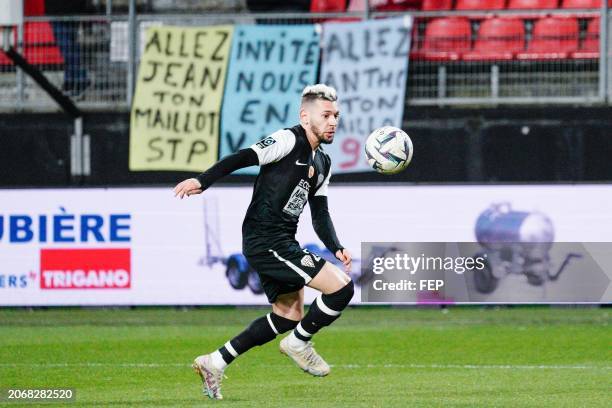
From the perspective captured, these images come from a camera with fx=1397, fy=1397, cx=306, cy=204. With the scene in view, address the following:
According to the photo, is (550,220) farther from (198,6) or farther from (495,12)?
(198,6)

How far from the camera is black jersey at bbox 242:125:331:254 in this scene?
8844mm

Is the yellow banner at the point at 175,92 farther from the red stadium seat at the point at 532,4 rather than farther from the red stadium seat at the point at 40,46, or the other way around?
the red stadium seat at the point at 532,4

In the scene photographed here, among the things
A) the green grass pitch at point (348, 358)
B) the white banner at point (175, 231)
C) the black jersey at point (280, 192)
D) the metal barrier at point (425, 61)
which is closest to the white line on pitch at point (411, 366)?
the green grass pitch at point (348, 358)

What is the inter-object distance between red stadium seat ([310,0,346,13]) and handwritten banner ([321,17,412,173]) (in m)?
1.33

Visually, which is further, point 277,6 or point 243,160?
point 277,6

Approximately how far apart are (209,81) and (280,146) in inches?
403

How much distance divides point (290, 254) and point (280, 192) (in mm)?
400

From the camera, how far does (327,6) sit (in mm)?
19891

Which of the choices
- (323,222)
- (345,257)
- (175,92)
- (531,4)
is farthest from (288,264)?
(531,4)

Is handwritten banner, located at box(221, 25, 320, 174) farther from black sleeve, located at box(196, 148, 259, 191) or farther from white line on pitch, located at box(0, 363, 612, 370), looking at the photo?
black sleeve, located at box(196, 148, 259, 191)

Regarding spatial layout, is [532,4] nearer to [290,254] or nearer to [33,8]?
[33,8]

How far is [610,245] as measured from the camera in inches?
648

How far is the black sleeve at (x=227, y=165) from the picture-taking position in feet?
27.0

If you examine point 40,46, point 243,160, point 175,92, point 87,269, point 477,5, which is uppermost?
point 477,5
